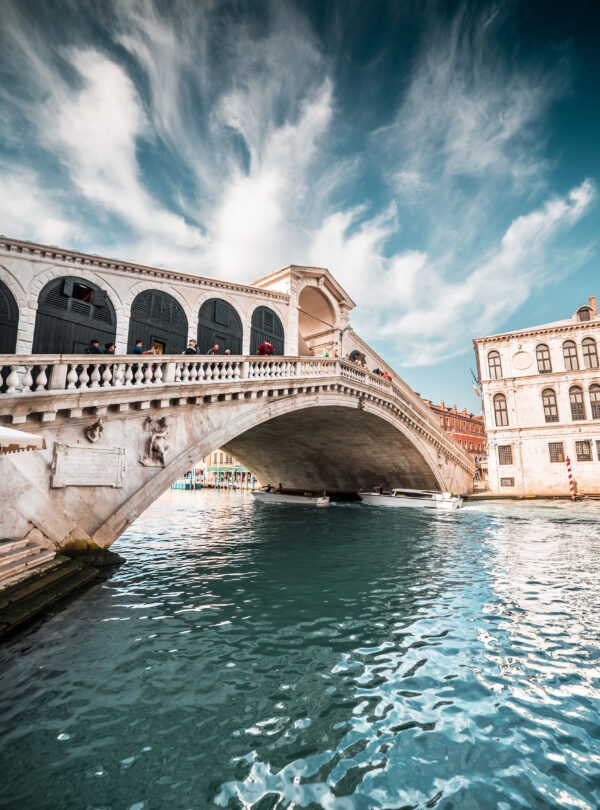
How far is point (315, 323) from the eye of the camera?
2478 centimetres

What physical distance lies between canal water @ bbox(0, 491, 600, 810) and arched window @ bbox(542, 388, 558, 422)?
2704 centimetres

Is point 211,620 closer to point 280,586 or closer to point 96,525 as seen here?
point 280,586

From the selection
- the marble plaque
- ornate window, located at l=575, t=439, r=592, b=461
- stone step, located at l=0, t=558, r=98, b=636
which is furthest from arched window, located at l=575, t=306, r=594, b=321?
stone step, located at l=0, t=558, r=98, b=636

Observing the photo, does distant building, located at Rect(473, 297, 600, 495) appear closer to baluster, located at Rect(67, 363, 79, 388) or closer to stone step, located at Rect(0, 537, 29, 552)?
baluster, located at Rect(67, 363, 79, 388)

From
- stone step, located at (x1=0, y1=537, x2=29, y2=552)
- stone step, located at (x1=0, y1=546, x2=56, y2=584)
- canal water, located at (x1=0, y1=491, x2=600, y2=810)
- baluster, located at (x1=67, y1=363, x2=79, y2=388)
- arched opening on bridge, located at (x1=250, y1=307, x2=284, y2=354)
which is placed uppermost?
arched opening on bridge, located at (x1=250, y1=307, x2=284, y2=354)

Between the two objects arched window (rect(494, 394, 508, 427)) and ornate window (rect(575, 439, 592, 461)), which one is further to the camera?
arched window (rect(494, 394, 508, 427))

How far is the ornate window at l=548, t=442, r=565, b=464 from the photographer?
31.0 m

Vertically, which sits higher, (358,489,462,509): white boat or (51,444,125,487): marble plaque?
(51,444,125,487): marble plaque

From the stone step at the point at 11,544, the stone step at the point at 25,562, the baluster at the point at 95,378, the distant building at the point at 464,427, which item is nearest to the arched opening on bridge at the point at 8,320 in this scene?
the baluster at the point at 95,378

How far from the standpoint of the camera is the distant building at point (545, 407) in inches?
1202

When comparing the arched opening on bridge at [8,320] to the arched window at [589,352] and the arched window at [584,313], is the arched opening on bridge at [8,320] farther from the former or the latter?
the arched window at [584,313]

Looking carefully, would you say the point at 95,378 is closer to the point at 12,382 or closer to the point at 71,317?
the point at 12,382

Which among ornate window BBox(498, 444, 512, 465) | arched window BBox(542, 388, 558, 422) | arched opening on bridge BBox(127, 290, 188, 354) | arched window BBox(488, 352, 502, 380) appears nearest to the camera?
arched opening on bridge BBox(127, 290, 188, 354)

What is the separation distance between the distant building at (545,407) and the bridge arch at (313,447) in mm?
7048
